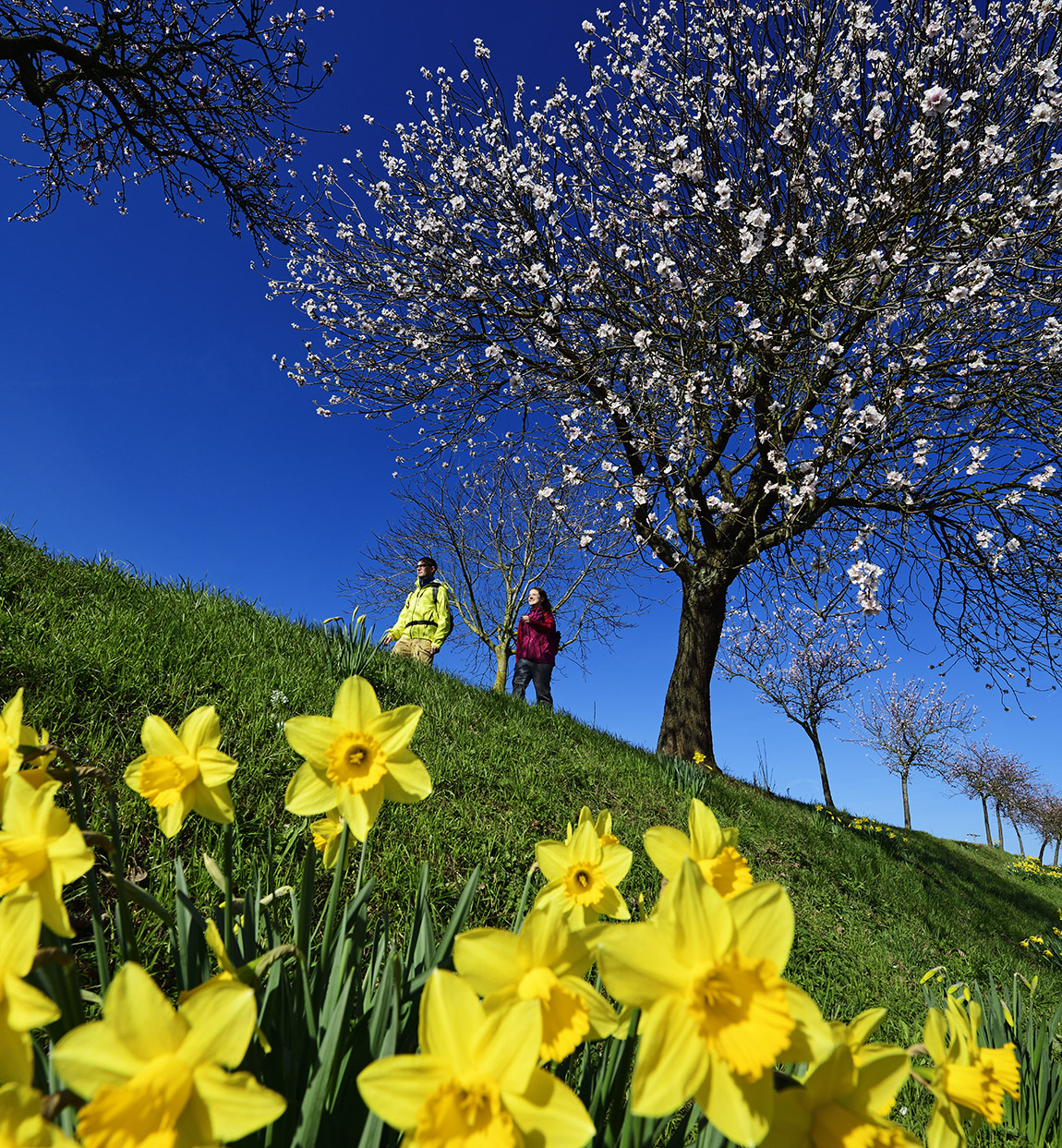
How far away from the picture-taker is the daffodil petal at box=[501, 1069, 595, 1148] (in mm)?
562

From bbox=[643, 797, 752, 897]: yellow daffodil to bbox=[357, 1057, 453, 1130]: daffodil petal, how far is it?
0.40 m

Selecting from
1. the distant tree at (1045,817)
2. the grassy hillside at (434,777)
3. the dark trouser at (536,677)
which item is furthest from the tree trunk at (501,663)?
the distant tree at (1045,817)

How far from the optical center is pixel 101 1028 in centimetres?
58

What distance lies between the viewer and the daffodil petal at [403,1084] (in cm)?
57

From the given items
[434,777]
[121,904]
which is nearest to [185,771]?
[121,904]

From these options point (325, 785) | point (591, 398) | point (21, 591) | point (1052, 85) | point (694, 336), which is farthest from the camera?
point (591, 398)

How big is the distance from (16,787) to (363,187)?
364 inches

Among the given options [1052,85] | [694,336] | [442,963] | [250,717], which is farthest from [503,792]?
[1052,85]

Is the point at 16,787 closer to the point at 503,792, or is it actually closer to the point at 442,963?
the point at 442,963

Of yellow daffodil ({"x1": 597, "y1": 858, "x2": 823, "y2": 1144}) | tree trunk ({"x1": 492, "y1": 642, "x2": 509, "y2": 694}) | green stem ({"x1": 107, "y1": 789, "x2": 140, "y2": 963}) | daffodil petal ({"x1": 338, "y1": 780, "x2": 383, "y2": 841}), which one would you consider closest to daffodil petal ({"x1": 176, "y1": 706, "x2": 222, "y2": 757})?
green stem ({"x1": 107, "y1": 789, "x2": 140, "y2": 963})

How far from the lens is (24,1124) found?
0.53 m

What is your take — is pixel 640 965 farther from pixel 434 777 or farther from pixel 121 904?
pixel 434 777

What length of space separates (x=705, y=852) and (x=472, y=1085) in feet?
1.64

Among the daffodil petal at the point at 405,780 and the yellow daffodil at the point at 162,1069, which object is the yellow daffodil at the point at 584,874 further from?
the yellow daffodil at the point at 162,1069
